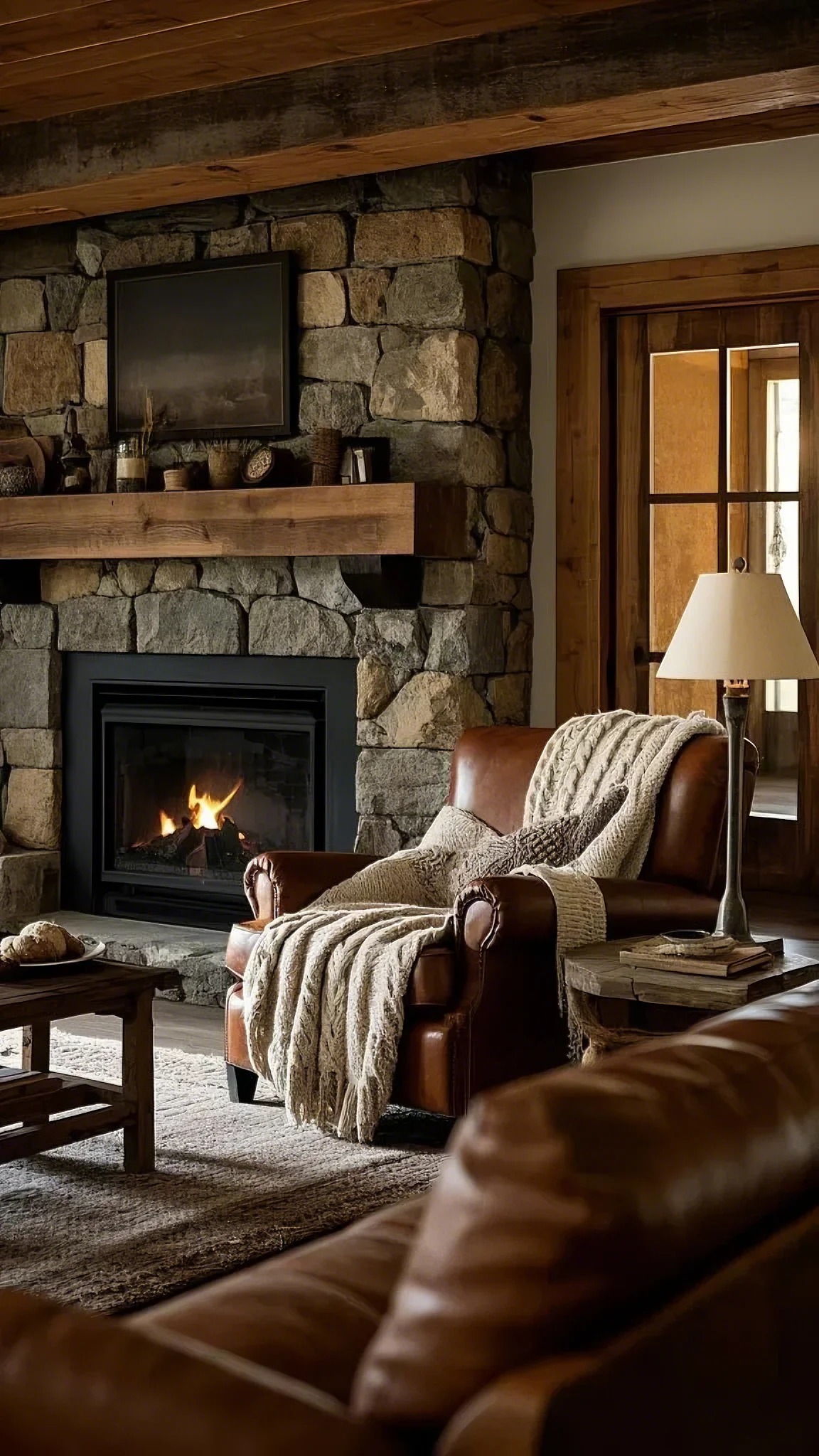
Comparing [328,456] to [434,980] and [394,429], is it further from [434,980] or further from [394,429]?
[434,980]

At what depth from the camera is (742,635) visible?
10.8 feet

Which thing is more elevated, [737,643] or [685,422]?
[685,422]

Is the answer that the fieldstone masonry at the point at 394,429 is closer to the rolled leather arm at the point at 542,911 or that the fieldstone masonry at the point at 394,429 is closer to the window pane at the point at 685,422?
the window pane at the point at 685,422

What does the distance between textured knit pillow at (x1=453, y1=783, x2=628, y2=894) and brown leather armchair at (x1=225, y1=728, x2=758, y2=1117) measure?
0.12 meters

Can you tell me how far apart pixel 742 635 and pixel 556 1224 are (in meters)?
2.35

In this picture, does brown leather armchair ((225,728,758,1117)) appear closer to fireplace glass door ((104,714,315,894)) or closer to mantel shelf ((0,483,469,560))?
mantel shelf ((0,483,469,560))

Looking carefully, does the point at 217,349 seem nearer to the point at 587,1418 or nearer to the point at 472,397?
the point at 472,397

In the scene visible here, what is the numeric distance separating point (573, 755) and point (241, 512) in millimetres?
1564

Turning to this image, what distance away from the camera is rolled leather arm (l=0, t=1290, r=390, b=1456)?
106 cm

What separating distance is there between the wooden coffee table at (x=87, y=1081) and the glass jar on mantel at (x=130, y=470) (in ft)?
7.54

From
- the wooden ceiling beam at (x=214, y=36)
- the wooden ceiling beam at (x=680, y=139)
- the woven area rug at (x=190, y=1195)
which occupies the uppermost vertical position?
the wooden ceiling beam at (x=680, y=139)

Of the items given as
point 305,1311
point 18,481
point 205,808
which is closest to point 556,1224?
point 305,1311

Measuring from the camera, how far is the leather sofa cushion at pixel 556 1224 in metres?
1.05

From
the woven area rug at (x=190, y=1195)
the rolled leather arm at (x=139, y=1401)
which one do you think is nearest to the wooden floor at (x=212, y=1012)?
the woven area rug at (x=190, y=1195)
